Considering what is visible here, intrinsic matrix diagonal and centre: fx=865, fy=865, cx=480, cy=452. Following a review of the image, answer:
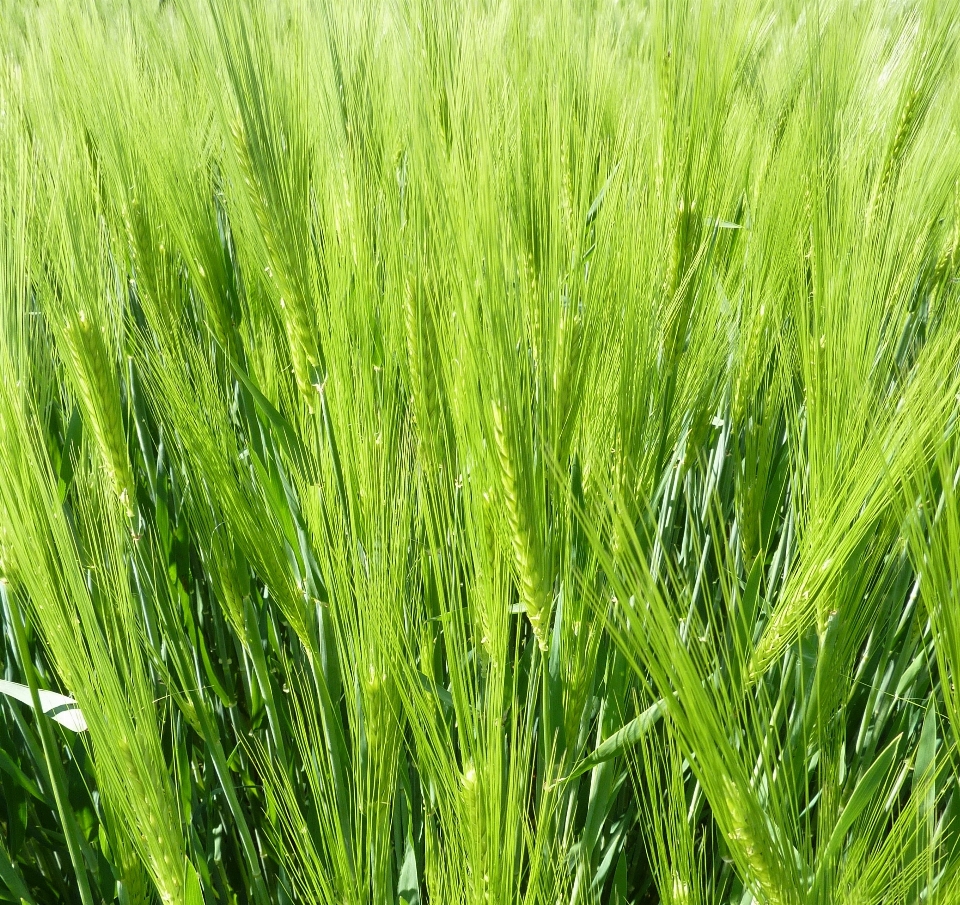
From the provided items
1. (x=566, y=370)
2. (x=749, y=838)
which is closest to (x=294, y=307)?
(x=566, y=370)

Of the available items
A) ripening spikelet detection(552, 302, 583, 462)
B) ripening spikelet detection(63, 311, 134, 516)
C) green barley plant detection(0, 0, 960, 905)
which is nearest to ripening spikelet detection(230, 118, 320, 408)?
green barley plant detection(0, 0, 960, 905)

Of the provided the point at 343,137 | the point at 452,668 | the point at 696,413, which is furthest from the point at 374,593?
the point at 343,137

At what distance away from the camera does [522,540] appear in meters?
0.62

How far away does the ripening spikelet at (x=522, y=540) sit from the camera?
60 cm

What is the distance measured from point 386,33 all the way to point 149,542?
0.87 meters

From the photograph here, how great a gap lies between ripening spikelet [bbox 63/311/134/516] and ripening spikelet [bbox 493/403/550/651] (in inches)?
14.7

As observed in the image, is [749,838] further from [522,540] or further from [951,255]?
[951,255]

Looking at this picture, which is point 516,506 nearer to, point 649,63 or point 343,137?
point 343,137

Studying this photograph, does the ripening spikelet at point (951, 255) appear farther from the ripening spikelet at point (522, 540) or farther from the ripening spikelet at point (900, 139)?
the ripening spikelet at point (522, 540)

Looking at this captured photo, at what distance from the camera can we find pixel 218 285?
0.98m

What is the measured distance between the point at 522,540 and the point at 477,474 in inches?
2.5

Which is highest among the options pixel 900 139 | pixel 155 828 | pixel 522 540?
pixel 900 139

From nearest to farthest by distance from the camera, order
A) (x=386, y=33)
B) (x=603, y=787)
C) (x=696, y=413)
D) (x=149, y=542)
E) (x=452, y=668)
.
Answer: (x=452, y=668)
(x=603, y=787)
(x=696, y=413)
(x=149, y=542)
(x=386, y=33)

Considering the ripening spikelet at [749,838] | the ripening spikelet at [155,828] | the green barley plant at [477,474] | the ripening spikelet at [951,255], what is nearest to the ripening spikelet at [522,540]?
the green barley plant at [477,474]
